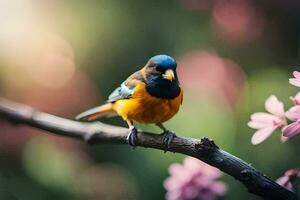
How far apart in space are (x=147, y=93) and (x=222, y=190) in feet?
0.68

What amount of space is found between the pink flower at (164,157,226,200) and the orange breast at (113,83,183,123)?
0.14 meters

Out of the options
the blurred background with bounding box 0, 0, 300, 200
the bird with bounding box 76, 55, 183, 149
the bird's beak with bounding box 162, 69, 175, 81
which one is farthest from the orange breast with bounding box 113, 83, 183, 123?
the blurred background with bounding box 0, 0, 300, 200

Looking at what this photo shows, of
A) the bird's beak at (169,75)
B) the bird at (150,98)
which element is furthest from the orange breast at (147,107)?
the bird's beak at (169,75)

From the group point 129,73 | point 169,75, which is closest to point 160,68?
point 169,75

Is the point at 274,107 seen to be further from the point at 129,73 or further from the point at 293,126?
the point at 129,73

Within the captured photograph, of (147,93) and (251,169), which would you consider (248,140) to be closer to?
(147,93)

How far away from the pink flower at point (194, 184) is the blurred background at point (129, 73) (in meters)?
0.39

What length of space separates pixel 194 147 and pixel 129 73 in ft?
2.50

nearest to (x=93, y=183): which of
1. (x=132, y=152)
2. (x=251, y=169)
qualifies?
(x=132, y=152)

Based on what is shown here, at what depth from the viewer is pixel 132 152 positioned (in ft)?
4.04

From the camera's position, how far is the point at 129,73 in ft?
4.47

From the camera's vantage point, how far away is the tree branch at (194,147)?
563 millimetres

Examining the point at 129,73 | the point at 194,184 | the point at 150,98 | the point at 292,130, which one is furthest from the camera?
the point at 129,73

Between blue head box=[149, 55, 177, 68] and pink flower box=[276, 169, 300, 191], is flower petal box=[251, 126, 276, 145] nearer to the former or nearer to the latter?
pink flower box=[276, 169, 300, 191]
